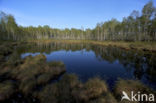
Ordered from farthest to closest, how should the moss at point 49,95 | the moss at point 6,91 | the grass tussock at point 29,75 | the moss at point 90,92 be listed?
1. the grass tussock at point 29,75
2. the moss at point 6,91
3. the moss at point 90,92
4. the moss at point 49,95

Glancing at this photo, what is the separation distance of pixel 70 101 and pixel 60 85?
1641 mm

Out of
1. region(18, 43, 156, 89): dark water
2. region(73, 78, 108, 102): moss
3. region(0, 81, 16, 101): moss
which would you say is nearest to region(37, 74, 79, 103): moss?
region(73, 78, 108, 102): moss

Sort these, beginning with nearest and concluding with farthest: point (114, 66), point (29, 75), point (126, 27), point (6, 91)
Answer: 1. point (6, 91)
2. point (29, 75)
3. point (114, 66)
4. point (126, 27)

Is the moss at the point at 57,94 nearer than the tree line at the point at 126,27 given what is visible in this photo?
Yes

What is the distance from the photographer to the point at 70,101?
16.5 ft

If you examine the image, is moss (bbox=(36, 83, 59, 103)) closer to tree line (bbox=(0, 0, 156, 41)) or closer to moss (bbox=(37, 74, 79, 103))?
moss (bbox=(37, 74, 79, 103))

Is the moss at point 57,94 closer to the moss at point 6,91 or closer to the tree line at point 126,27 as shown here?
the moss at point 6,91

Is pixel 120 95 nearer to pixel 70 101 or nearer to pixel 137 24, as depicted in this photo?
pixel 70 101

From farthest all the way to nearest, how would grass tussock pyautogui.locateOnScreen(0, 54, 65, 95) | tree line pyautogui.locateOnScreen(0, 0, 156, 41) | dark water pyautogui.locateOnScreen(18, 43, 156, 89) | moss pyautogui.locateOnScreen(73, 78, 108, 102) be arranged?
tree line pyautogui.locateOnScreen(0, 0, 156, 41)
dark water pyautogui.locateOnScreen(18, 43, 156, 89)
grass tussock pyautogui.locateOnScreen(0, 54, 65, 95)
moss pyautogui.locateOnScreen(73, 78, 108, 102)

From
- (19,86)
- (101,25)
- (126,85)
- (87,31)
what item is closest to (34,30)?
(87,31)

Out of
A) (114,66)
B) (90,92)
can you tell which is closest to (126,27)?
(114,66)

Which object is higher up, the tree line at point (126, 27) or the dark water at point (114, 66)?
the tree line at point (126, 27)

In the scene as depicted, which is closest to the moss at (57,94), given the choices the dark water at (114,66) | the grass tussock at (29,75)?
the grass tussock at (29,75)

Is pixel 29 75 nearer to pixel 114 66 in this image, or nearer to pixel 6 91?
pixel 6 91
